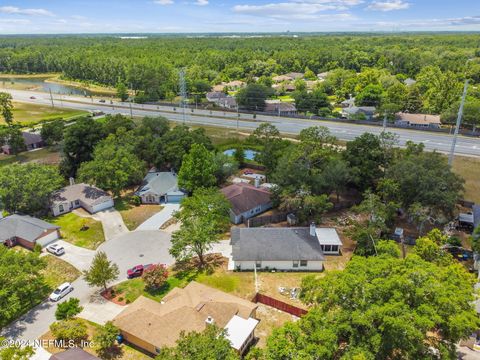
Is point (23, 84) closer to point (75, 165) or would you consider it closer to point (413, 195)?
point (75, 165)

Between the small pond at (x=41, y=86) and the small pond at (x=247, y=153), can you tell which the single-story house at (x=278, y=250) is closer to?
the small pond at (x=247, y=153)

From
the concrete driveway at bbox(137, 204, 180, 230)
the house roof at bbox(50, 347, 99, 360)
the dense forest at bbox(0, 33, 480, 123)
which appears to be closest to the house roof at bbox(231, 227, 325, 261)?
the concrete driveway at bbox(137, 204, 180, 230)

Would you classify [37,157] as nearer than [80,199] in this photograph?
No

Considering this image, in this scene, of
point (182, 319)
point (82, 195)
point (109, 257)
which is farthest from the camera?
point (82, 195)

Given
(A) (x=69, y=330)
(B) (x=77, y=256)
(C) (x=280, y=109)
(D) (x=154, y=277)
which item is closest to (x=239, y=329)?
(D) (x=154, y=277)

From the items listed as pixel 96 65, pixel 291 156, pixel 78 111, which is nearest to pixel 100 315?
pixel 291 156

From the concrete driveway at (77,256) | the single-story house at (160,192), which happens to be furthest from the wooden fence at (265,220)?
the concrete driveway at (77,256)

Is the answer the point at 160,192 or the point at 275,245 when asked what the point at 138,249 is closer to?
the point at 160,192
